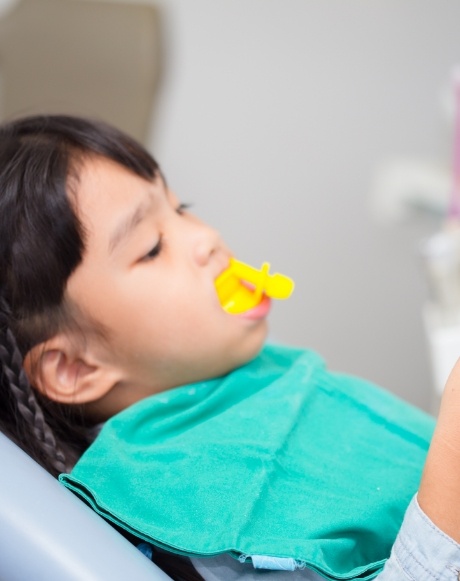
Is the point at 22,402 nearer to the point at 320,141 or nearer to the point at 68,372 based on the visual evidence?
the point at 68,372

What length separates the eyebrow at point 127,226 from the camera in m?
0.82

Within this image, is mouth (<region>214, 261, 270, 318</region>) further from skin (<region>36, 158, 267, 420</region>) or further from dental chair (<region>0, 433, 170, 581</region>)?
dental chair (<region>0, 433, 170, 581</region>)

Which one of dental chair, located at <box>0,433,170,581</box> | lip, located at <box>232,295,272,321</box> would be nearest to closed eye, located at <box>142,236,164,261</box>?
lip, located at <box>232,295,272,321</box>

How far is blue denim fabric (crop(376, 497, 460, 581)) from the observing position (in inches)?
25.1

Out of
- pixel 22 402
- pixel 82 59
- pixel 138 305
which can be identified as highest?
pixel 82 59

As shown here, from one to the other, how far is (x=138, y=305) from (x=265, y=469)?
0.21 m

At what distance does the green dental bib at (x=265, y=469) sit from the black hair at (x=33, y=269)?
69mm

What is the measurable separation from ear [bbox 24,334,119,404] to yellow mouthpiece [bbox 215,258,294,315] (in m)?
0.15

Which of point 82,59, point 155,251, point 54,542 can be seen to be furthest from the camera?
point 82,59

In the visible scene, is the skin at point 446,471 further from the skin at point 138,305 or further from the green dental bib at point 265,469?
the skin at point 138,305

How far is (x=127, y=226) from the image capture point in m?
0.83

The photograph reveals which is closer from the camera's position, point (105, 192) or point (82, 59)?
point (105, 192)

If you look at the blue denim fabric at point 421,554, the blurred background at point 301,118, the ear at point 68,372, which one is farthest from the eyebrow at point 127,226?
the blurred background at point 301,118

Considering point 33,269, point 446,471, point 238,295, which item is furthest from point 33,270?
point 446,471
